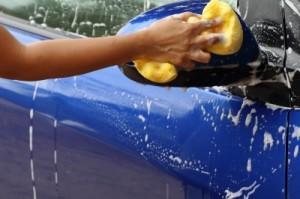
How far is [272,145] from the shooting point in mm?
1913

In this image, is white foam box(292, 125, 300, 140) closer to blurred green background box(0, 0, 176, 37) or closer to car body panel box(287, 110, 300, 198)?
car body panel box(287, 110, 300, 198)

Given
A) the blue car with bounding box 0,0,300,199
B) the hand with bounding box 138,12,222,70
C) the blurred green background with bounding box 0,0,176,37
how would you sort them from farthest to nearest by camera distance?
the blurred green background with bounding box 0,0,176,37, the blue car with bounding box 0,0,300,199, the hand with bounding box 138,12,222,70

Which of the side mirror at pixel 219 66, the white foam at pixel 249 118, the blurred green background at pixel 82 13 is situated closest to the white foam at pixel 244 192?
the white foam at pixel 249 118

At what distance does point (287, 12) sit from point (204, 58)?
29cm

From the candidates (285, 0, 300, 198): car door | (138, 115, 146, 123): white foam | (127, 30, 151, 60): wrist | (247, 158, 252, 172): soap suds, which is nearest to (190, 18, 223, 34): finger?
(127, 30, 151, 60): wrist

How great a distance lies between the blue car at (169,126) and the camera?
1.91m

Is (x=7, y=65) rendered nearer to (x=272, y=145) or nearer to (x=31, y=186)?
(x=272, y=145)

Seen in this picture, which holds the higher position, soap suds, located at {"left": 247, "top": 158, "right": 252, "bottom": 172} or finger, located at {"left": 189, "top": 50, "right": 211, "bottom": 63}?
finger, located at {"left": 189, "top": 50, "right": 211, "bottom": 63}

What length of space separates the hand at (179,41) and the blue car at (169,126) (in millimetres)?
51

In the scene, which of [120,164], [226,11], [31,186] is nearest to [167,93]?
[120,164]

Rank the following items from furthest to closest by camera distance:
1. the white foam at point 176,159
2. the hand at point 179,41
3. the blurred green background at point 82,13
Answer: the blurred green background at point 82,13
the white foam at point 176,159
the hand at point 179,41

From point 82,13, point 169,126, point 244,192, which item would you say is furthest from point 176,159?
point 82,13

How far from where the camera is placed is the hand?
5.89 feet

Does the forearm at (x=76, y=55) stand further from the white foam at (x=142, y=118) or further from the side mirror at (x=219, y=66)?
the white foam at (x=142, y=118)
